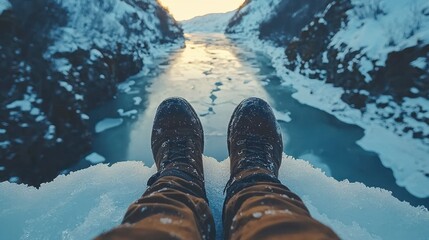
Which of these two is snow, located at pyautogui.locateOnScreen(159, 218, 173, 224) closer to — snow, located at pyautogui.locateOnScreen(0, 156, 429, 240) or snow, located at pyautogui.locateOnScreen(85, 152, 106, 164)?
snow, located at pyautogui.locateOnScreen(0, 156, 429, 240)

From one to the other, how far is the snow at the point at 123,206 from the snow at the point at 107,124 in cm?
180

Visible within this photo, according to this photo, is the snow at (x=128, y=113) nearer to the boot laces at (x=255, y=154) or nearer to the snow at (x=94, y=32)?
the snow at (x=94, y=32)


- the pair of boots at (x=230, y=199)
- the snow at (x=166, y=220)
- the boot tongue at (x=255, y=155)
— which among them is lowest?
the boot tongue at (x=255, y=155)

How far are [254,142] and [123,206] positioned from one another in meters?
0.90

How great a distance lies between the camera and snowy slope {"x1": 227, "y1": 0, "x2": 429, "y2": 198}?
280 cm

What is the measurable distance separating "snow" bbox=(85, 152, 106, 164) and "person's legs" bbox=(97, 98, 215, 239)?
1.05 meters

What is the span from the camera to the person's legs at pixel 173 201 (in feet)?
2.89

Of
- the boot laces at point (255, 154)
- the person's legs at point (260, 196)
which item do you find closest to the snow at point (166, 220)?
the person's legs at point (260, 196)

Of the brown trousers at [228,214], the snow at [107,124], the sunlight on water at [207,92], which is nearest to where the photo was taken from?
the brown trousers at [228,214]

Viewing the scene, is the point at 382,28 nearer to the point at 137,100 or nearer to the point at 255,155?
the point at 255,155

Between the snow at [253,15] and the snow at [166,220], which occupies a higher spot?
the snow at [253,15]

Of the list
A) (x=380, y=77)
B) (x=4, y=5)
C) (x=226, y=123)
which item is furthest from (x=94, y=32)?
(x=380, y=77)

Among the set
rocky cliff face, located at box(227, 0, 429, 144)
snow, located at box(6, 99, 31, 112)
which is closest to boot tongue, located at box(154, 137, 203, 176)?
snow, located at box(6, 99, 31, 112)

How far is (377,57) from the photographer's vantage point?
3.67 meters
